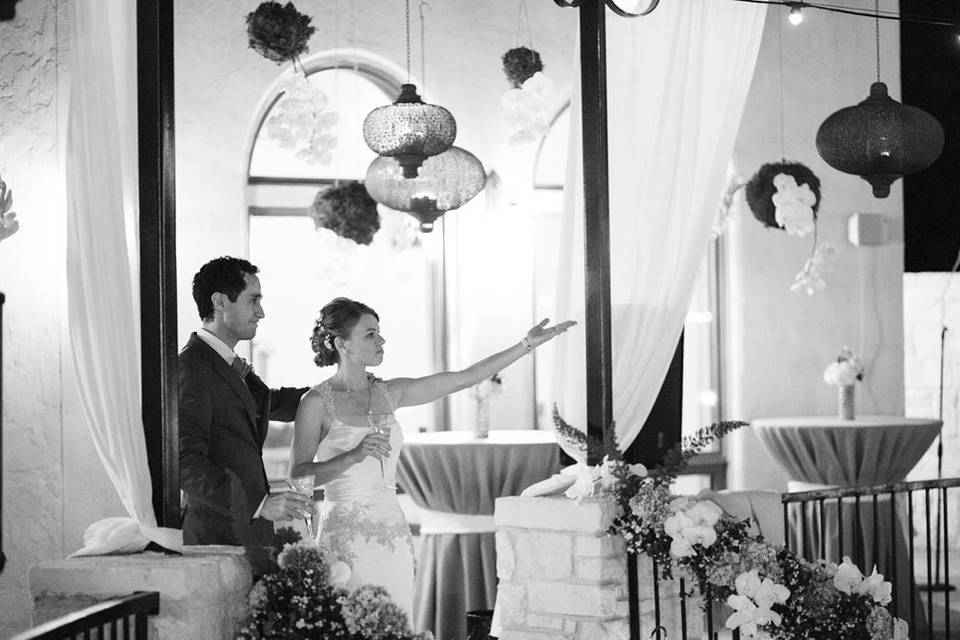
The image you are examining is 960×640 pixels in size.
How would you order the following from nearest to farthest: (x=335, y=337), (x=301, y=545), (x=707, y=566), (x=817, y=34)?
(x=301, y=545)
(x=707, y=566)
(x=335, y=337)
(x=817, y=34)

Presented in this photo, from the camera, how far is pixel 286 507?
3.95 meters

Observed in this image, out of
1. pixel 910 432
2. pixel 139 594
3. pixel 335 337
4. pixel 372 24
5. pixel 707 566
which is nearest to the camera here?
pixel 139 594

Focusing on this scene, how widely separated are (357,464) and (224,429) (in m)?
0.53

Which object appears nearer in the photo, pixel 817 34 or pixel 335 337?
pixel 335 337

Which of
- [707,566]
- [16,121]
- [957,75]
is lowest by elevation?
[707,566]

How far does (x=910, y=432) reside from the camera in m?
7.12

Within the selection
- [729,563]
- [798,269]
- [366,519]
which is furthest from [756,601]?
[798,269]

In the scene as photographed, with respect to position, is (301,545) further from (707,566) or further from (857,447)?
(857,447)

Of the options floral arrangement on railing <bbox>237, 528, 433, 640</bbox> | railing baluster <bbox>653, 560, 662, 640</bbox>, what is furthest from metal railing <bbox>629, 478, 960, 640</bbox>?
floral arrangement on railing <bbox>237, 528, 433, 640</bbox>

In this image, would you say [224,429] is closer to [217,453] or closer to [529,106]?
[217,453]

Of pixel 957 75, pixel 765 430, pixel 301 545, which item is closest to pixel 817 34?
pixel 957 75

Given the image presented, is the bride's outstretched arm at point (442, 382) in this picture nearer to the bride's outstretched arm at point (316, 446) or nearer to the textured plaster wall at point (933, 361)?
the bride's outstretched arm at point (316, 446)

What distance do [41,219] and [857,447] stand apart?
4290 millimetres

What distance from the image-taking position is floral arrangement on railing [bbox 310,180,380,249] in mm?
7363
